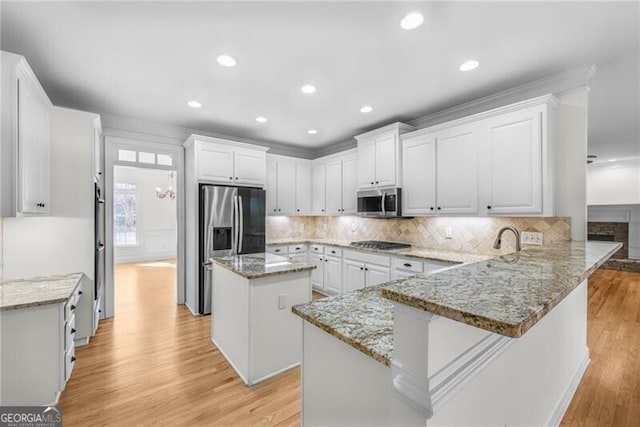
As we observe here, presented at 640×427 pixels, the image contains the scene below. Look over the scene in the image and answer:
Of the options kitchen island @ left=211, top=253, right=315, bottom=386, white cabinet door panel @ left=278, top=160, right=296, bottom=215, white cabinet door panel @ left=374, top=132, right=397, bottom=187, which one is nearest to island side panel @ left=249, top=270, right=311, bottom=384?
kitchen island @ left=211, top=253, right=315, bottom=386

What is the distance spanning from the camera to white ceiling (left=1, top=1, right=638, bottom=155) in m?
1.78

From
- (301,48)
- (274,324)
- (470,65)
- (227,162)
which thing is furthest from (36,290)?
(470,65)

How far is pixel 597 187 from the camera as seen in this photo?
7.25m

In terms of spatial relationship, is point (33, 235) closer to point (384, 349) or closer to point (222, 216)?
point (222, 216)

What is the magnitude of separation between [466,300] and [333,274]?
12.3 feet

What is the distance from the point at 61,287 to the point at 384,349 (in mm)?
2709

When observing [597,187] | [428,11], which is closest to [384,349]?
[428,11]

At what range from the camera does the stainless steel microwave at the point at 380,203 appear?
3.66m

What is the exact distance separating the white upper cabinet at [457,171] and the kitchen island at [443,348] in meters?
1.28

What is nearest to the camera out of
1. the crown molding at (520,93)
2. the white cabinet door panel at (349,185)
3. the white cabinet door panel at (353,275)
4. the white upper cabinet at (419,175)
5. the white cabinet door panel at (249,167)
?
the crown molding at (520,93)

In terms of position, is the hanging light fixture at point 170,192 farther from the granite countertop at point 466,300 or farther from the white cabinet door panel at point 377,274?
the granite countertop at point 466,300

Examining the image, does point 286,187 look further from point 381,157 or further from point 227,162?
point 381,157

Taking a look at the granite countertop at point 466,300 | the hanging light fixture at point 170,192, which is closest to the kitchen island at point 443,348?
the granite countertop at point 466,300

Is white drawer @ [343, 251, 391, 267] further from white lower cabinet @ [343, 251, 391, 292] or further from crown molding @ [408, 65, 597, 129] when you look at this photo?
crown molding @ [408, 65, 597, 129]
